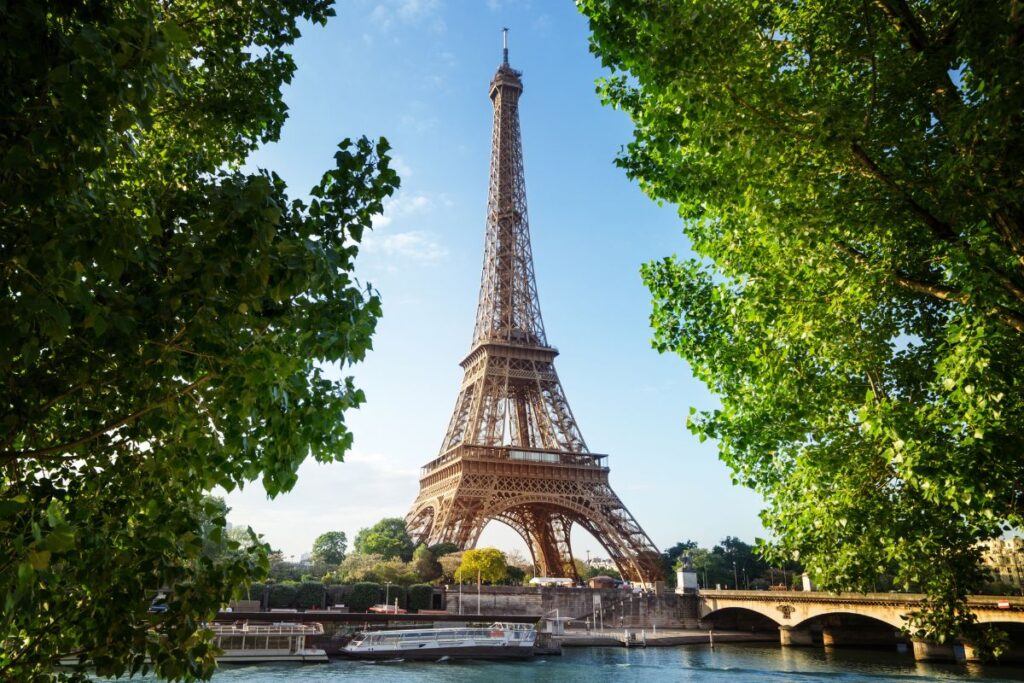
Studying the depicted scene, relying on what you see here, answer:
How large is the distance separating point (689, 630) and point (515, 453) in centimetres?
2007

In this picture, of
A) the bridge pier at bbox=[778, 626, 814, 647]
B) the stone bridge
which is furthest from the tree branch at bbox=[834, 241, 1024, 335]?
the bridge pier at bbox=[778, 626, 814, 647]

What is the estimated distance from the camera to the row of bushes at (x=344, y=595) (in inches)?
1953

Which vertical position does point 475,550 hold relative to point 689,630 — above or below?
above

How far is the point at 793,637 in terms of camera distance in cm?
5122

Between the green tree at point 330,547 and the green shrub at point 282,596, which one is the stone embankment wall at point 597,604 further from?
the green tree at point 330,547

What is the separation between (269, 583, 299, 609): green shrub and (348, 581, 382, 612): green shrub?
13.2 ft

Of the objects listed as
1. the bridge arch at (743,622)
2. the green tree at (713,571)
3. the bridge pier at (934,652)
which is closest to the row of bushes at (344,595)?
the bridge arch at (743,622)

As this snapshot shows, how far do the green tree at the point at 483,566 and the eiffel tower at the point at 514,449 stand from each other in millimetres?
1457

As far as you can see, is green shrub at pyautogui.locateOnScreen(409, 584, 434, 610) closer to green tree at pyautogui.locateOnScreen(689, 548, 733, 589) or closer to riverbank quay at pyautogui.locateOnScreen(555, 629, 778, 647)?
riverbank quay at pyautogui.locateOnScreen(555, 629, 778, 647)

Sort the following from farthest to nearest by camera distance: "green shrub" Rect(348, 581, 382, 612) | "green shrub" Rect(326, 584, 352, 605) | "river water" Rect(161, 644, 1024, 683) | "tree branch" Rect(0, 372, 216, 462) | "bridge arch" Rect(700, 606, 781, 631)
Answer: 1. "bridge arch" Rect(700, 606, 781, 631)
2. "green shrub" Rect(326, 584, 352, 605)
3. "green shrub" Rect(348, 581, 382, 612)
4. "river water" Rect(161, 644, 1024, 683)
5. "tree branch" Rect(0, 372, 216, 462)

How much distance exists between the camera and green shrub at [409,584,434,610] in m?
51.0

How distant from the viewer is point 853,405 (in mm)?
9523

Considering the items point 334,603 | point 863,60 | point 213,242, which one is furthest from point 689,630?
point 213,242

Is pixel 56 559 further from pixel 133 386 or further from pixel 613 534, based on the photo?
pixel 613 534
